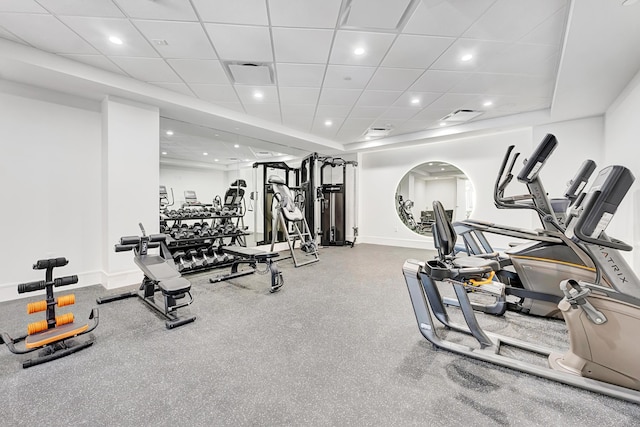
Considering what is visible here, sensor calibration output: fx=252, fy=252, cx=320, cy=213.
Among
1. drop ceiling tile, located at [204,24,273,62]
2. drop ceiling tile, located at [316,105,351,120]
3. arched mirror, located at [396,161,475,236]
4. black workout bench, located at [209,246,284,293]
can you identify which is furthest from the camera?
arched mirror, located at [396,161,475,236]

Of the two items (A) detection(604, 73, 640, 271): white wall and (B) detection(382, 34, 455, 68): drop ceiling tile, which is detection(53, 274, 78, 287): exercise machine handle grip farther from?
(A) detection(604, 73, 640, 271): white wall

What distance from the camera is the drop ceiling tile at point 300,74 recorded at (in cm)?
324

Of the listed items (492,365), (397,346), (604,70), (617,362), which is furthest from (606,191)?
(604,70)

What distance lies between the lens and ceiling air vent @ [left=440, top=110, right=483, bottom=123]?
4.86 m

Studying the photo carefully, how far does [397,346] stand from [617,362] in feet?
4.34

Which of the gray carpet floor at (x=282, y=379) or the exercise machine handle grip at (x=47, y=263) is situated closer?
the gray carpet floor at (x=282, y=379)

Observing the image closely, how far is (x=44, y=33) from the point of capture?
8.45ft

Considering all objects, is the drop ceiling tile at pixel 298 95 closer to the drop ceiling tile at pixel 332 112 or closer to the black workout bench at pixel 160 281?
the drop ceiling tile at pixel 332 112

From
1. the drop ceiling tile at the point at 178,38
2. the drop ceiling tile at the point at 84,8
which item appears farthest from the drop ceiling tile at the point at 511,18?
the drop ceiling tile at the point at 84,8

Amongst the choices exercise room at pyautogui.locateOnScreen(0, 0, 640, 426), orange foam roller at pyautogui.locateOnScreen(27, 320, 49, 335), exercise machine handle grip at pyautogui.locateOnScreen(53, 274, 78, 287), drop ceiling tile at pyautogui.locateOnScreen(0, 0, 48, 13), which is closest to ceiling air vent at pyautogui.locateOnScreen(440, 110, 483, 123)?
exercise room at pyautogui.locateOnScreen(0, 0, 640, 426)

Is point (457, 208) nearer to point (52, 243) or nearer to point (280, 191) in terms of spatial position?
point (280, 191)

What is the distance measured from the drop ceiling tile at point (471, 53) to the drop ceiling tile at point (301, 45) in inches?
56.0

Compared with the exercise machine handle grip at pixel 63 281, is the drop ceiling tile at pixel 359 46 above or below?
above

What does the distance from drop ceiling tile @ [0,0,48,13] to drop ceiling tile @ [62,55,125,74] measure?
72cm
